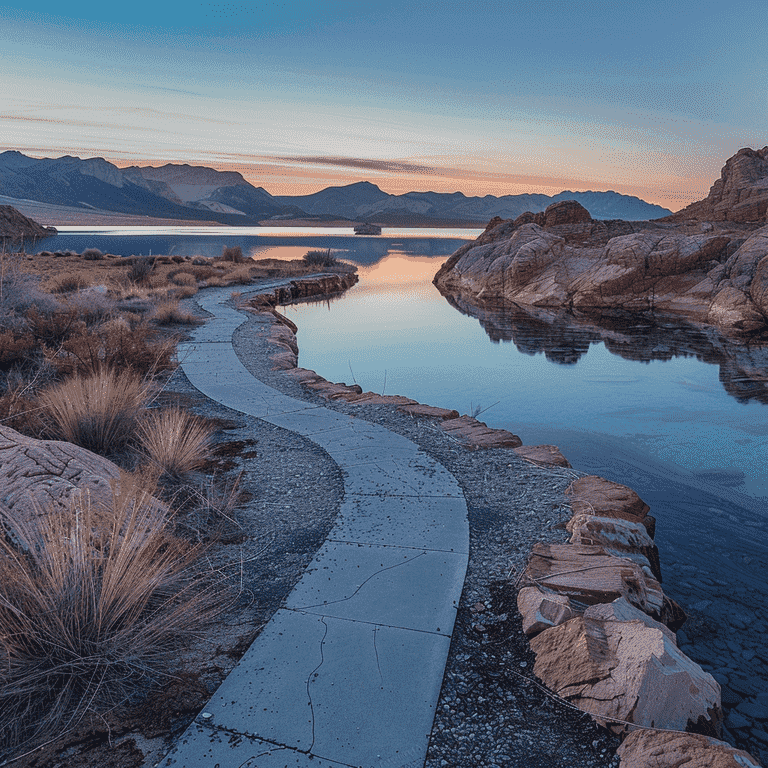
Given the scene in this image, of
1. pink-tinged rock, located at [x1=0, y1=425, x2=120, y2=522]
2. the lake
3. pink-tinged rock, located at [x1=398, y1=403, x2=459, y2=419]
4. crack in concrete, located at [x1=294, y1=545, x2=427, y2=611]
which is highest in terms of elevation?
pink-tinged rock, located at [x1=0, y1=425, x2=120, y2=522]

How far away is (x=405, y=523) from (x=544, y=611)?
1404mm

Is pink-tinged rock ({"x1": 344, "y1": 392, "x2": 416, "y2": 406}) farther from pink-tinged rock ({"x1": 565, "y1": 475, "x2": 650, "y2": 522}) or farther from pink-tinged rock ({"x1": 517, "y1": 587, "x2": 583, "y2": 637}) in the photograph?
pink-tinged rock ({"x1": 517, "y1": 587, "x2": 583, "y2": 637})

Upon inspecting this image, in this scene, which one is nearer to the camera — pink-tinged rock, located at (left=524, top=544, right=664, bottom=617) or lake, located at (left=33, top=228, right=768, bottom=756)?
pink-tinged rock, located at (left=524, top=544, right=664, bottom=617)

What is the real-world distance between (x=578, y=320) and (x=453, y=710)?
68.2ft

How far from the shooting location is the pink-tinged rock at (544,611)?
10.4ft

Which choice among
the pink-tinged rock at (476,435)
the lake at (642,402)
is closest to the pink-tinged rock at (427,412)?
the pink-tinged rock at (476,435)

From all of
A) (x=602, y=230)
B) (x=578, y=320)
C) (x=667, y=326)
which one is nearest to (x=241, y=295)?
(x=578, y=320)

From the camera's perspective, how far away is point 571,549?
3938mm

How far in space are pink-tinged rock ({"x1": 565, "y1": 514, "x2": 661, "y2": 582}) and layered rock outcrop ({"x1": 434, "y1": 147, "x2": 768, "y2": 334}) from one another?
17.4 meters

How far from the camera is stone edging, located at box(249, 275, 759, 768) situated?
95.2 inches

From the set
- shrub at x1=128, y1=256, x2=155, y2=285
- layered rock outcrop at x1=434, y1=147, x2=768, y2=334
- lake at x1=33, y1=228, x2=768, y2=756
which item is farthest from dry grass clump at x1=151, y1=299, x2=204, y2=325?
layered rock outcrop at x1=434, y1=147, x2=768, y2=334

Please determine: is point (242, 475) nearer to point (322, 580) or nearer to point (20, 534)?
point (322, 580)

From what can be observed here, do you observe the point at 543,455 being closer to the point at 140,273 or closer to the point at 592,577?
the point at 592,577

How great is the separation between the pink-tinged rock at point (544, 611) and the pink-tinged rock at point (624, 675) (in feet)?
0.21
